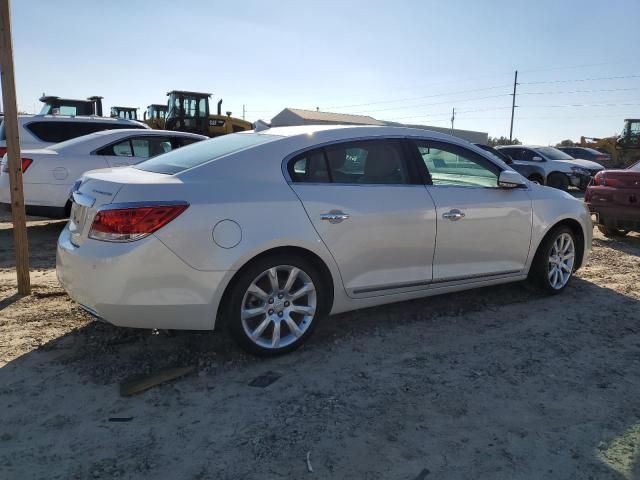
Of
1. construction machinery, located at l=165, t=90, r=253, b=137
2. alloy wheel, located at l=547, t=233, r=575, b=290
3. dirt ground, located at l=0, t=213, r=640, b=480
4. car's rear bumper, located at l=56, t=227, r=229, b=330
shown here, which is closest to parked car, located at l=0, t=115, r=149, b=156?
dirt ground, located at l=0, t=213, r=640, b=480

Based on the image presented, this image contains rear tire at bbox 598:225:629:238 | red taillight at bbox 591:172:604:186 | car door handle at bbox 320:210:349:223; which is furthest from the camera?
rear tire at bbox 598:225:629:238

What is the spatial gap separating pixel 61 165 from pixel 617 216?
7.82 meters

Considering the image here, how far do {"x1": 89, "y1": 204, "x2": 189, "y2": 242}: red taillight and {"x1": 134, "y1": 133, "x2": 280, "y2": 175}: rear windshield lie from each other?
0.46 metres

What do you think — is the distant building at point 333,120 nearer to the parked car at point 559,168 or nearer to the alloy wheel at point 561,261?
the parked car at point 559,168

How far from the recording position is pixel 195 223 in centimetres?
327

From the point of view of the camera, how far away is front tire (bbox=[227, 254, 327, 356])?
349 centimetres

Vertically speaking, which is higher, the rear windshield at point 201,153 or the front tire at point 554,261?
the rear windshield at point 201,153

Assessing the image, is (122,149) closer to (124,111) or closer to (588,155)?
(124,111)

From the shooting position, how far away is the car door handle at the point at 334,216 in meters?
3.71

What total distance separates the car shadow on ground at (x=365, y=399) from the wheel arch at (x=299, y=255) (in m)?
0.34

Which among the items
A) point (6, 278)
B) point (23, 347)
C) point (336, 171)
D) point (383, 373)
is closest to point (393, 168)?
point (336, 171)

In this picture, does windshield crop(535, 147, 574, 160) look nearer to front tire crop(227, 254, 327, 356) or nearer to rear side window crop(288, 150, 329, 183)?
rear side window crop(288, 150, 329, 183)

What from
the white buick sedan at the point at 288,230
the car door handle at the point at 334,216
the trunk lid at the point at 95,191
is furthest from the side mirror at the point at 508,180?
the trunk lid at the point at 95,191

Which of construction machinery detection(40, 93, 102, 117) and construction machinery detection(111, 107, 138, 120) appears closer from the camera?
construction machinery detection(40, 93, 102, 117)
